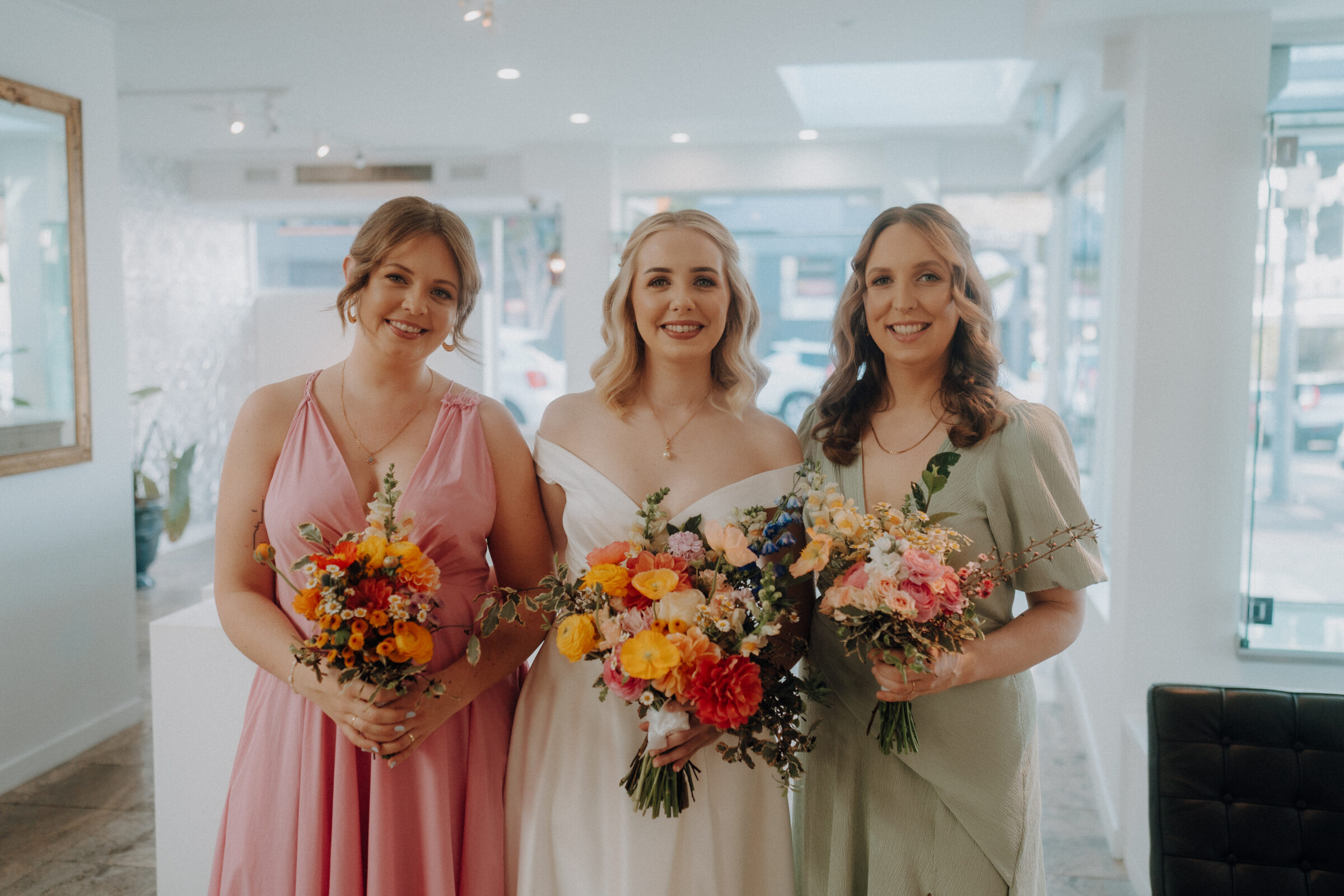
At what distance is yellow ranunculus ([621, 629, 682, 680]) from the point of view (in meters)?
1.38

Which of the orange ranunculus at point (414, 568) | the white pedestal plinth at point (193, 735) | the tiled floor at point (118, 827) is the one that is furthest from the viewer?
the tiled floor at point (118, 827)

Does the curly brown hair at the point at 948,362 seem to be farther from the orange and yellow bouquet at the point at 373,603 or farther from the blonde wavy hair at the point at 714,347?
the orange and yellow bouquet at the point at 373,603

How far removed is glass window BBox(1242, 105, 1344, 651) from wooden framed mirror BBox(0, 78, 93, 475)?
4402mm

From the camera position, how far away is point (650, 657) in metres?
1.39

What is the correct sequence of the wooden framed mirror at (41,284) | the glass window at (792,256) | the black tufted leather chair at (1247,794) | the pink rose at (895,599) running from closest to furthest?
the pink rose at (895,599) → the black tufted leather chair at (1247,794) → the wooden framed mirror at (41,284) → the glass window at (792,256)

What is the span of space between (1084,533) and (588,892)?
109 cm

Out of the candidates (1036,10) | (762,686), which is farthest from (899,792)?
(1036,10)

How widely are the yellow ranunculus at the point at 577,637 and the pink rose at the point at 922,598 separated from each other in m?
0.48

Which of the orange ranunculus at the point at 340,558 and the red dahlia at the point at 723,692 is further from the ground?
the orange ranunculus at the point at 340,558

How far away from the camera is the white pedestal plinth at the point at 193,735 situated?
2508 mm

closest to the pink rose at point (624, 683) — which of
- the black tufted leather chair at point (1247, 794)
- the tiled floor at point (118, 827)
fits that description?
the black tufted leather chair at point (1247, 794)

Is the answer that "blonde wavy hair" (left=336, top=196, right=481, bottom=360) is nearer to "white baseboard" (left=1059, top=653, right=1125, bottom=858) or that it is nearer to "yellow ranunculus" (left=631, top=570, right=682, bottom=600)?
"yellow ranunculus" (left=631, top=570, right=682, bottom=600)

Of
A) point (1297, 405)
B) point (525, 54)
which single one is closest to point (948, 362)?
point (1297, 405)

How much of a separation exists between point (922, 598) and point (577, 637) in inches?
20.3
